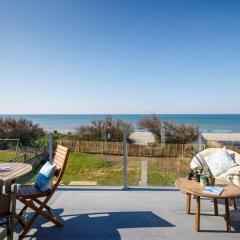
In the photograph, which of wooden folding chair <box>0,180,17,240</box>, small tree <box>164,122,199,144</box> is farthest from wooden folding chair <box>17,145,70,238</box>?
small tree <box>164,122,199,144</box>

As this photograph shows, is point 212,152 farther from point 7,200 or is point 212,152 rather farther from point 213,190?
point 7,200

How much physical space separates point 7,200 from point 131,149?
8.05 meters

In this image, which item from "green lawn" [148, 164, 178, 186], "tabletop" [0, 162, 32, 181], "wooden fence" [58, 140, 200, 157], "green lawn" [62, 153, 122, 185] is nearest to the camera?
"tabletop" [0, 162, 32, 181]

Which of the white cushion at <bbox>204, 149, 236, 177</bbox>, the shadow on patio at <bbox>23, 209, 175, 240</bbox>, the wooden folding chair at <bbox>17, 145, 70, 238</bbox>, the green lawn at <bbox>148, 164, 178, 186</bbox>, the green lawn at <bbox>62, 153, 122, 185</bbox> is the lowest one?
the green lawn at <bbox>62, 153, 122, 185</bbox>

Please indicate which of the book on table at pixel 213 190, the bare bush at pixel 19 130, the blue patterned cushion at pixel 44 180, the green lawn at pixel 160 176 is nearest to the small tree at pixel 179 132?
the green lawn at pixel 160 176

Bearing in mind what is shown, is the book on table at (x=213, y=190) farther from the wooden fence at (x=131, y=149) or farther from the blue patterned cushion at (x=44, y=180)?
the wooden fence at (x=131, y=149)

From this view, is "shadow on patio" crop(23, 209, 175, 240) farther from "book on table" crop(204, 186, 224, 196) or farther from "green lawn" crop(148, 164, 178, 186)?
"green lawn" crop(148, 164, 178, 186)

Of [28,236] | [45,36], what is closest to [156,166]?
[45,36]

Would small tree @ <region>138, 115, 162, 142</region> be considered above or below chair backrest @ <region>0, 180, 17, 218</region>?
above

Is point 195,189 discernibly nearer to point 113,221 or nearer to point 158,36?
point 113,221

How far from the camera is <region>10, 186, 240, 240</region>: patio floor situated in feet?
8.85

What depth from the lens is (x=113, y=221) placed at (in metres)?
3.07

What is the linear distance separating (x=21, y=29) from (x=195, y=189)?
5557 mm

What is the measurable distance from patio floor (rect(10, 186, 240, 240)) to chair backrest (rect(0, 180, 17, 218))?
64 cm
